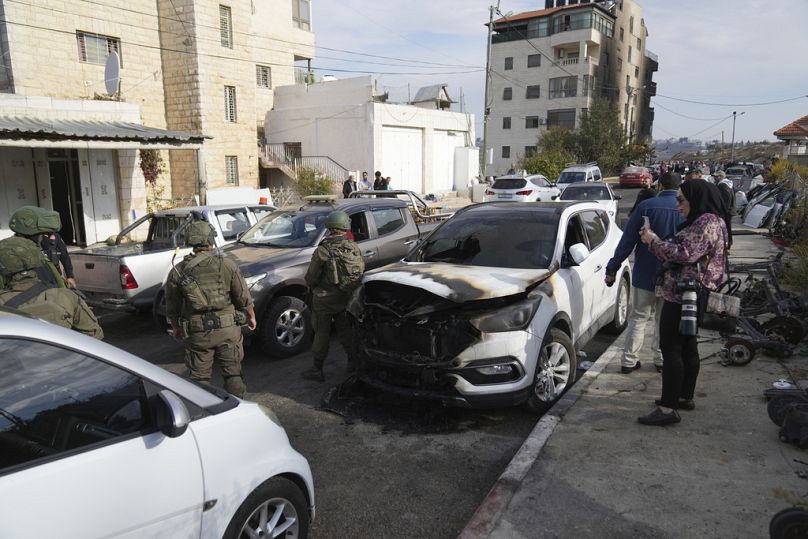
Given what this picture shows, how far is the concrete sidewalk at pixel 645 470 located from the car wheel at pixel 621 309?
6.10ft

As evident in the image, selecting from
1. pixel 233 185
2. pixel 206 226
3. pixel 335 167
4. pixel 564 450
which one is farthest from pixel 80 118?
pixel 564 450

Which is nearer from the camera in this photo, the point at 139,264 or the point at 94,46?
the point at 139,264

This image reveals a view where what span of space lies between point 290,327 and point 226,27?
2051 cm

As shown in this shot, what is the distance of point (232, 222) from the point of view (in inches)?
351

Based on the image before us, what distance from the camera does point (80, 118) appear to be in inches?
601

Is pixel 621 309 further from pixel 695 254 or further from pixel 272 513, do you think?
pixel 272 513

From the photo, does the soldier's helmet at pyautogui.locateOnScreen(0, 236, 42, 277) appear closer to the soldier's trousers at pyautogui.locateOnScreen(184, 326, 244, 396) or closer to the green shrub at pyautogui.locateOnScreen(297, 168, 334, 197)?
the soldier's trousers at pyautogui.locateOnScreen(184, 326, 244, 396)

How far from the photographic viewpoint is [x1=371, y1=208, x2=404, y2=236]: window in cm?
789

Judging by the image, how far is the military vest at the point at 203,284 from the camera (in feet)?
14.3

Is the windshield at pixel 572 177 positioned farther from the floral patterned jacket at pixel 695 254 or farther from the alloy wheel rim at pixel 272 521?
the alloy wheel rim at pixel 272 521

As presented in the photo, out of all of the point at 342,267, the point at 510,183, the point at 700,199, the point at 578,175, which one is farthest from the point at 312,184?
the point at 700,199

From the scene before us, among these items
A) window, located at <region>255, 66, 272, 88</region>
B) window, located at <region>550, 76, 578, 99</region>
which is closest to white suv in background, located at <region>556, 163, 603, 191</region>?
window, located at <region>255, 66, 272, 88</region>

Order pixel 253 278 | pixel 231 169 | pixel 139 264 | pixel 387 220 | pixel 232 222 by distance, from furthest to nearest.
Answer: pixel 231 169, pixel 232 222, pixel 387 220, pixel 139 264, pixel 253 278

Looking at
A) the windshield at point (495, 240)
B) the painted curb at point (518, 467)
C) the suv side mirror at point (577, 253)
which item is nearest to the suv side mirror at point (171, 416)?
the painted curb at point (518, 467)
